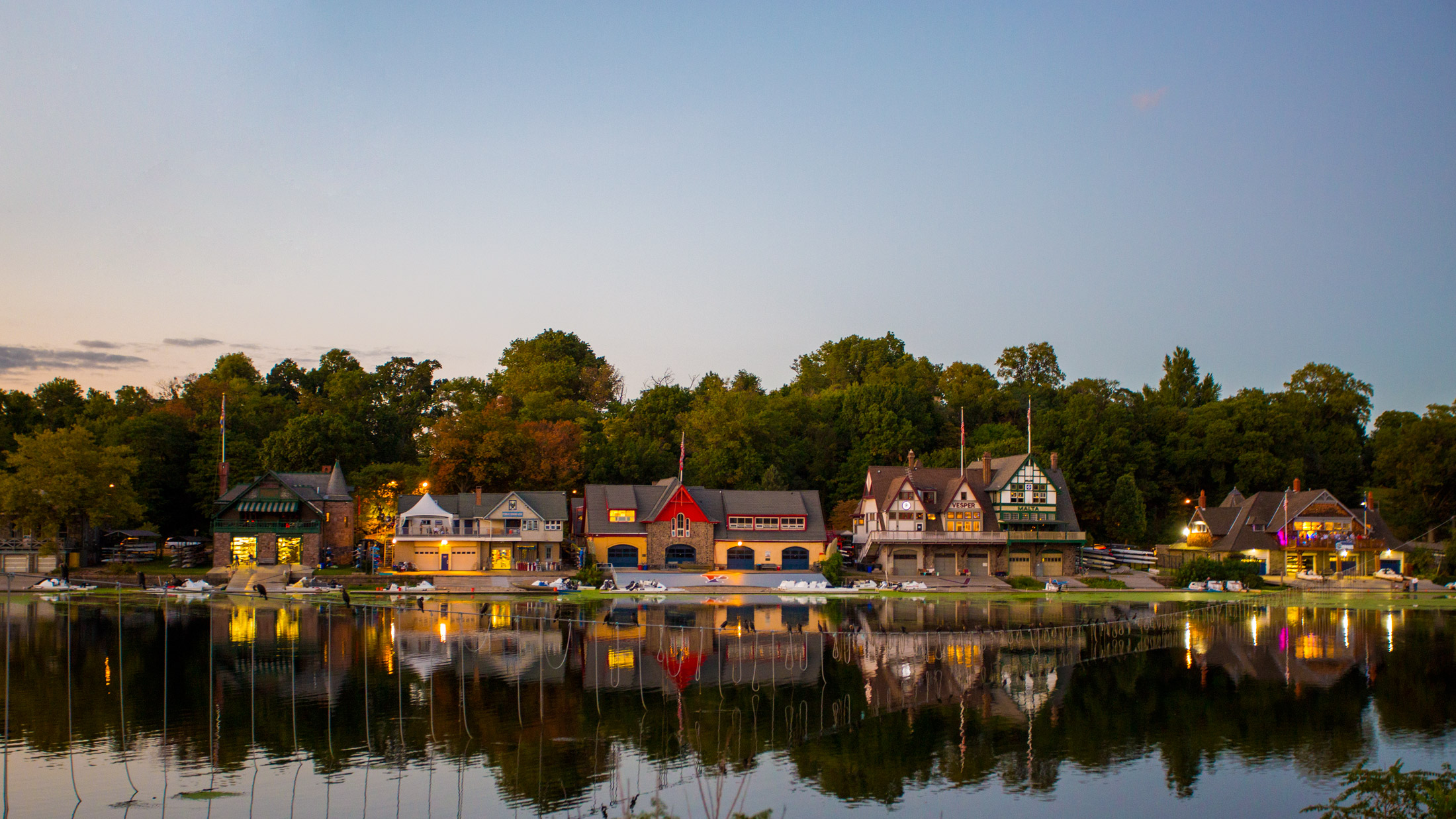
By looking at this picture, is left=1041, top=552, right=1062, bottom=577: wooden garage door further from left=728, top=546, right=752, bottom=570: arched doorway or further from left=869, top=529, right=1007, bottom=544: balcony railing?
left=728, top=546, right=752, bottom=570: arched doorway

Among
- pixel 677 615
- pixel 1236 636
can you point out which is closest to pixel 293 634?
pixel 677 615

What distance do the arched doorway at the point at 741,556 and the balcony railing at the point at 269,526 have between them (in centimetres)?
2714

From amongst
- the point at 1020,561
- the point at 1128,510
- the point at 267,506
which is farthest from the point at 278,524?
the point at 1128,510

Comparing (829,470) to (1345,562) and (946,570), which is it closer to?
(946,570)

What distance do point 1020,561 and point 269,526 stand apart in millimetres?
49982

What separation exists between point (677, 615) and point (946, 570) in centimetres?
2700

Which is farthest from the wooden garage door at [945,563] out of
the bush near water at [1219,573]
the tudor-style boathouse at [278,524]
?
→ the tudor-style boathouse at [278,524]

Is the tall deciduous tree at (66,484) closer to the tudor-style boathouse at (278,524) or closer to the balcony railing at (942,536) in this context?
the tudor-style boathouse at (278,524)

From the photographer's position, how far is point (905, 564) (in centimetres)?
7331

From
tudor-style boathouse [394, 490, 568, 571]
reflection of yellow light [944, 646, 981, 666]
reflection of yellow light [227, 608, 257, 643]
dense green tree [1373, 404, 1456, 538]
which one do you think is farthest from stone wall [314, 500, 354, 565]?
dense green tree [1373, 404, 1456, 538]

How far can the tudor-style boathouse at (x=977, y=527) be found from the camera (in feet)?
240

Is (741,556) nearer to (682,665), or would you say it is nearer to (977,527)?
(977,527)

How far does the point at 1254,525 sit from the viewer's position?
254 ft

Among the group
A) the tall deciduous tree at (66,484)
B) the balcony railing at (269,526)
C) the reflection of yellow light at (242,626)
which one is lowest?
the reflection of yellow light at (242,626)
